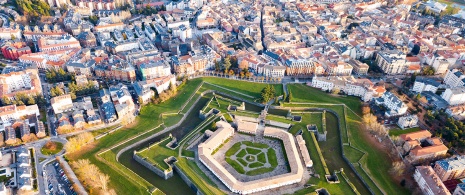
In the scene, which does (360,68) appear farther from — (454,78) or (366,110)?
(454,78)

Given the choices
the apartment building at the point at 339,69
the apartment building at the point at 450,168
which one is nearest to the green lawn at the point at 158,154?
the apartment building at the point at 450,168

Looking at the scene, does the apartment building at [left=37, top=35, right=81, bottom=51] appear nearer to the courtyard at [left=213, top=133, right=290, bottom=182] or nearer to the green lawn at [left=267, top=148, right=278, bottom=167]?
the courtyard at [left=213, top=133, right=290, bottom=182]

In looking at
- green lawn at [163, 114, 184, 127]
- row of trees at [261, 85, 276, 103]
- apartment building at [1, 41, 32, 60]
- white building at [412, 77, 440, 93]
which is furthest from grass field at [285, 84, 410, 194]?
apartment building at [1, 41, 32, 60]

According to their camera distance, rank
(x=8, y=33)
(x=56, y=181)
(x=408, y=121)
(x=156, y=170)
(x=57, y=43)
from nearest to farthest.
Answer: (x=56, y=181) < (x=156, y=170) < (x=408, y=121) < (x=57, y=43) < (x=8, y=33)

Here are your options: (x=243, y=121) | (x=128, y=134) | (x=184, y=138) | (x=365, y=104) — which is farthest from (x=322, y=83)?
(x=128, y=134)

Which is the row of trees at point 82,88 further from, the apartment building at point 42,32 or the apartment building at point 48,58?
the apartment building at point 42,32

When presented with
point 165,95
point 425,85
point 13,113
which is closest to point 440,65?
point 425,85

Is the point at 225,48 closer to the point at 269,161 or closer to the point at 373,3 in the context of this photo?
the point at 269,161
